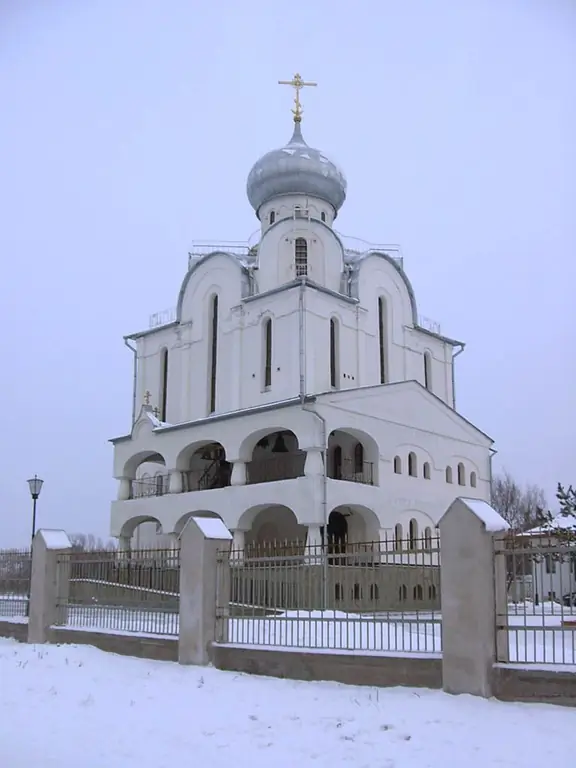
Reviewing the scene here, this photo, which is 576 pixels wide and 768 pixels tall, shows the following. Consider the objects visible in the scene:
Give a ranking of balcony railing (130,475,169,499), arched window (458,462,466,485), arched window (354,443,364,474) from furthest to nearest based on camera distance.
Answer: balcony railing (130,475,169,499) < arched window (458,462,466,485) < arched window (354,443,364,474)

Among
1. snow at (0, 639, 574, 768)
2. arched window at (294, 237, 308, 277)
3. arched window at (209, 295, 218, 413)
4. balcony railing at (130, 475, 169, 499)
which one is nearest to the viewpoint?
snow at (0, 639, 574, 768)

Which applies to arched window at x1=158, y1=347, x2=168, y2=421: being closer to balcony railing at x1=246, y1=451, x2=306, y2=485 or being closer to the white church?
the white church

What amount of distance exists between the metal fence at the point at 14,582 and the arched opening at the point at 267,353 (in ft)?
39.6

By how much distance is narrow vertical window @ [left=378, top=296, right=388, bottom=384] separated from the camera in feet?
95.8

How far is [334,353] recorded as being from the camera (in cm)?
2741

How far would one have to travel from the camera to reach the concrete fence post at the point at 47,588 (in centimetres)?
1412

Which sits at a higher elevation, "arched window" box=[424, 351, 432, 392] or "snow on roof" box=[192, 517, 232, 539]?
"arched window" box=[424, 351, 432, 392]

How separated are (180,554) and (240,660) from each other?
5.50 feet

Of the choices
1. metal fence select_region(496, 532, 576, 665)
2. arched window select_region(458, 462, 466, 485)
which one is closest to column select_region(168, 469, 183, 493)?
arched window select_region(458, 462, 466, 485)

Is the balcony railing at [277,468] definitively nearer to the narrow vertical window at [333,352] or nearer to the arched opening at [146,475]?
the narrow vertical window at [333,352]

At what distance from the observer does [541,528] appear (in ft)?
58.0

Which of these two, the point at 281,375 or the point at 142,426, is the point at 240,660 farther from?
the point at 142,426

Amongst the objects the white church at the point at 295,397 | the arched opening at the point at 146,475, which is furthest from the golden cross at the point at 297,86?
the arched opening at the point at 146,475

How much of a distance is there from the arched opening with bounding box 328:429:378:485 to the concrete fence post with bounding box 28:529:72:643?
1158 centimetres
